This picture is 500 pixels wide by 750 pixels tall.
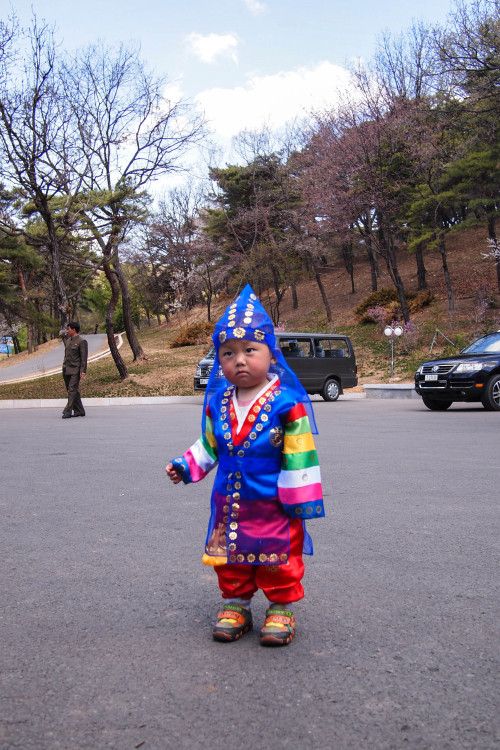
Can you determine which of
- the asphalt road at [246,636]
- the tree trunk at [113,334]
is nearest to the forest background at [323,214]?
the tree trunk at [113,334]

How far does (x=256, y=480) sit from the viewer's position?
295 centimetres

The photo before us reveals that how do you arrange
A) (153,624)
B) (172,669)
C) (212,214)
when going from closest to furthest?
(172,669) → (153,624) → (212,214)

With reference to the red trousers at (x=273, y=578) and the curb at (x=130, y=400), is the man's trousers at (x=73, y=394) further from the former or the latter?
the red trousers at (x=273, y=578)

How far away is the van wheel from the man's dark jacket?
720 centimetres

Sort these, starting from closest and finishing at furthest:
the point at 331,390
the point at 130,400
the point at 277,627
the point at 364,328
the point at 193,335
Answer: the point at 277,627, the point at 331,390, the point at 130,400, the point at 364,328, the point at 193,335

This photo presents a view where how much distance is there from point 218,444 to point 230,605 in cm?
69

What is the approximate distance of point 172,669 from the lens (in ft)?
8.49

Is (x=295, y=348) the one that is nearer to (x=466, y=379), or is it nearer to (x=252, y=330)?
(x=466, y=379)

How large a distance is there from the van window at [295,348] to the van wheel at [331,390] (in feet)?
3.49

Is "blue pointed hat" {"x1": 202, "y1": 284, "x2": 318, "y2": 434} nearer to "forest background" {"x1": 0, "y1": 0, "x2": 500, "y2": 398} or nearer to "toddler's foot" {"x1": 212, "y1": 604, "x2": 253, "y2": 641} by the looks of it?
"toddler's foot" {"x1": 212, "y1": 604, "x2": 253, "y2": 641}

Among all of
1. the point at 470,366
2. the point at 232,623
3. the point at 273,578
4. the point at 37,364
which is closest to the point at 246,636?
the point at 232,623

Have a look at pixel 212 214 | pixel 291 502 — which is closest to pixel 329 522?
pixel 291 502

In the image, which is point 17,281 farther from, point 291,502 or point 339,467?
point 291,502

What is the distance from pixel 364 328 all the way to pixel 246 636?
3244cm
